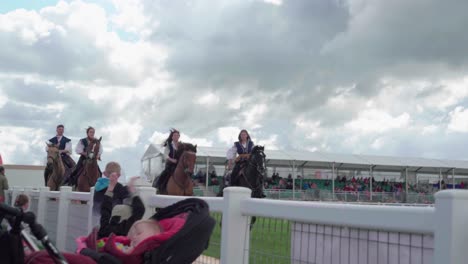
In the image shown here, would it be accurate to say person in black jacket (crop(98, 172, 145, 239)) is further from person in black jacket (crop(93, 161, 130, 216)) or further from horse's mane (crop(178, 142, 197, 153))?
horse's mane (crop(178, 142, 197, 153))

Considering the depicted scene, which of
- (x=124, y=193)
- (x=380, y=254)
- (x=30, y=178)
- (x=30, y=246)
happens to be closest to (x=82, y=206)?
(x=124, y=193)

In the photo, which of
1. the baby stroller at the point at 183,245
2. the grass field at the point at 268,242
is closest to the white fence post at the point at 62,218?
the grass field at the point at 268,242

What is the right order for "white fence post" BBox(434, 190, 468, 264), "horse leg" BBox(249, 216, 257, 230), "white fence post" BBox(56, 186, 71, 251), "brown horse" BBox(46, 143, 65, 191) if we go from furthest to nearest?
"brown horse" BBox(46, 143, 65, 191)
"white fence post" BBox(56, 186, 71, 251)
"horse leg" BBox(249, 216, 257, 230)
"white fence post" BBox(434, 190, 468, 264)

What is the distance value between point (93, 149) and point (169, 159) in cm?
253

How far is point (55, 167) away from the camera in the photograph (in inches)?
702

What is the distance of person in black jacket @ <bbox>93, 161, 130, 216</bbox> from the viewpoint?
6010 mm

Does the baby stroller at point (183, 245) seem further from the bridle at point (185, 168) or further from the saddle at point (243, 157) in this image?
the saddle at point (243, 157)

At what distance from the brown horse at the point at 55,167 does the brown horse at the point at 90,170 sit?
6.07ft

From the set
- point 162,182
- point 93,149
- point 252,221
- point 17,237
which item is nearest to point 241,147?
point 162,182

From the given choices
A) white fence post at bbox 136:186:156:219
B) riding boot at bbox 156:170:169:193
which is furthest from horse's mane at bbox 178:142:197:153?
white fence post at bbox 136:186:156:219

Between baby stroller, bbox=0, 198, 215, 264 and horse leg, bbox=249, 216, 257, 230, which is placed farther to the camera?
horse leg, bbox=249, 216, 257, 230

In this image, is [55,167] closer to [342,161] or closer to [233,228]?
[233,228]

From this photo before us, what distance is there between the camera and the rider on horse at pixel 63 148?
60.3ft

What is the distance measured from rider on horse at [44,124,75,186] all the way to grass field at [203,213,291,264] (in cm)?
1440
